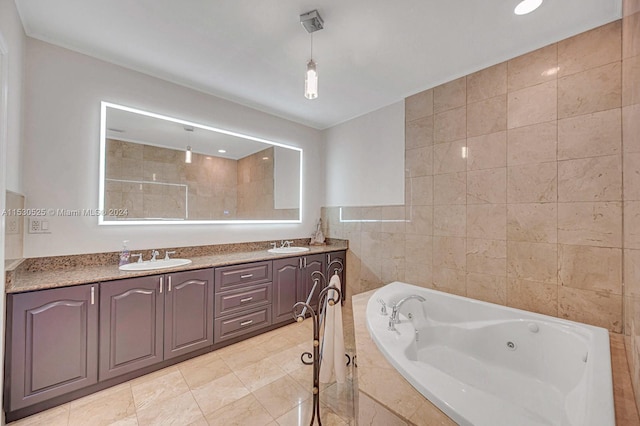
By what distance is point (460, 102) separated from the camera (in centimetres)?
234

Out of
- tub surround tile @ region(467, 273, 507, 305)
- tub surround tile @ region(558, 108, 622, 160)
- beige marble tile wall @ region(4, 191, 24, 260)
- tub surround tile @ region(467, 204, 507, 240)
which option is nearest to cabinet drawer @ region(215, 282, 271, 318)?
beige marble tile wall @ region(4, 191, 24, 260)

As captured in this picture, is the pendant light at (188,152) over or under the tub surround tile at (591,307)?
over

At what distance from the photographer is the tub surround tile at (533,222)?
1854mm

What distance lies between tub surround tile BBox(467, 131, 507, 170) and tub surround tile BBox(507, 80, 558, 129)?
5.1 inches

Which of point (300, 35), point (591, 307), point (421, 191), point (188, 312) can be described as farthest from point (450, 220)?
point (188, 312)

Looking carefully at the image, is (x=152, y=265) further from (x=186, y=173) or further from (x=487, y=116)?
(x=487, y=116)

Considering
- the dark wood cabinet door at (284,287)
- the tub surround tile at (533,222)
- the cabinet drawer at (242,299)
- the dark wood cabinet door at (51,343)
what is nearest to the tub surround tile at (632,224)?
the tub surround tile at (533,222)

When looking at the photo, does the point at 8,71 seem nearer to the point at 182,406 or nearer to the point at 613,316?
the point at 182,406

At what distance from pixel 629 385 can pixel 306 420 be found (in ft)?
5.26

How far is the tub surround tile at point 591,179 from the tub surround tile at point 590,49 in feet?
2.13

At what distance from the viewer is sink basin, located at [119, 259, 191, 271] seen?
6.63 ft

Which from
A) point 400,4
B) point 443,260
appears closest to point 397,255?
point 443,260

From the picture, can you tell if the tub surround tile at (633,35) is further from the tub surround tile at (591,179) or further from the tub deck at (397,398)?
the tub deck at (397,398)

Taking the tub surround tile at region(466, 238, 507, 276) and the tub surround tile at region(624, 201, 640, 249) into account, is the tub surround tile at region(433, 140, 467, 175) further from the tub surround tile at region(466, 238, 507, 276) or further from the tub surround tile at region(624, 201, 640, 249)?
the tub surround tile at region(624, 201, 640, 249)
